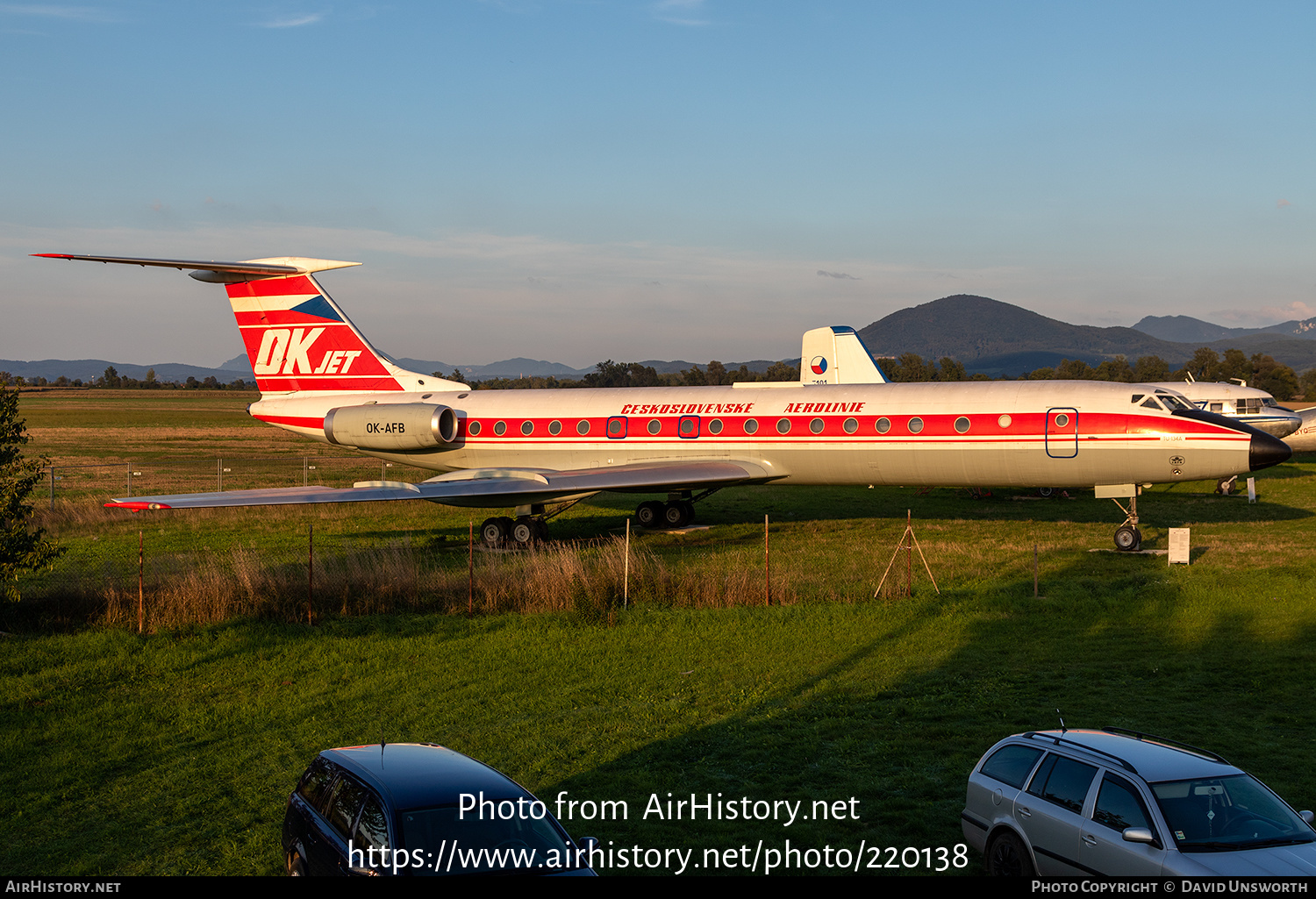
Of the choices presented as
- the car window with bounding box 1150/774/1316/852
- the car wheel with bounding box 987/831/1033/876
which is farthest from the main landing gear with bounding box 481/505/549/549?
the car window with bounding box 1150/774/1316/852

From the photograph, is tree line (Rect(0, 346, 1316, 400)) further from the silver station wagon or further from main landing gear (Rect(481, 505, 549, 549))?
the silver station wagon

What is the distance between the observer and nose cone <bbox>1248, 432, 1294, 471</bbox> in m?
20.1

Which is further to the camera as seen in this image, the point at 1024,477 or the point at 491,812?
the point at 1024,477

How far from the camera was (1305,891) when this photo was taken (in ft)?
17.1

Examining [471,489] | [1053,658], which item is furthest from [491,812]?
[471,489]

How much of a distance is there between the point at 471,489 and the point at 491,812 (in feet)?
55.4

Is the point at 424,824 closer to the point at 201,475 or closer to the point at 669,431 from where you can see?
the point at 669,431

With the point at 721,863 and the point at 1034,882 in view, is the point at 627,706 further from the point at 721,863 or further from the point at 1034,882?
the point at 1034,882

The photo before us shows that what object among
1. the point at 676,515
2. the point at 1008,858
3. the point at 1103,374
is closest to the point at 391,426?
the point at 676,515

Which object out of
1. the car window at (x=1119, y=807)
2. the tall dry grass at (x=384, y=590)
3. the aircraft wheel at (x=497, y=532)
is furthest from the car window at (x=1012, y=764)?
the aircraft wheel at (x=497, y=532)

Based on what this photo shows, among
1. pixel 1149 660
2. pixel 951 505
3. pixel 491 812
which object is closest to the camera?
pixel 491 812

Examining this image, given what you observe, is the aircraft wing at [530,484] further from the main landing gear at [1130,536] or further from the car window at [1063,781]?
the car window at [1063,781]

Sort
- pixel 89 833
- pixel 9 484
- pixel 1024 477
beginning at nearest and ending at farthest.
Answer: pixel 89 833 < pixel 9 484 < pixel 1024 477

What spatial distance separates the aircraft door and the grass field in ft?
7.25
